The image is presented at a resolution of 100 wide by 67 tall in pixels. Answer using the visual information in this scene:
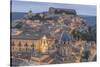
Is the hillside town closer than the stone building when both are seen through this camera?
Yes

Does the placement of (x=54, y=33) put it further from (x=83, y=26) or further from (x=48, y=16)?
(x=83, y=26)

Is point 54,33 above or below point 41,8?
below

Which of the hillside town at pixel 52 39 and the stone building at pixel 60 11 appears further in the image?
the stone building at pixel 60 11

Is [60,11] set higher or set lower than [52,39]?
higher

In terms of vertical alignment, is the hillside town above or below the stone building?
below

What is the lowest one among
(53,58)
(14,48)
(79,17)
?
(53,58)

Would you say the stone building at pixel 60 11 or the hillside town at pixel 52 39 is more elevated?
the stone building at pixel 60 11
